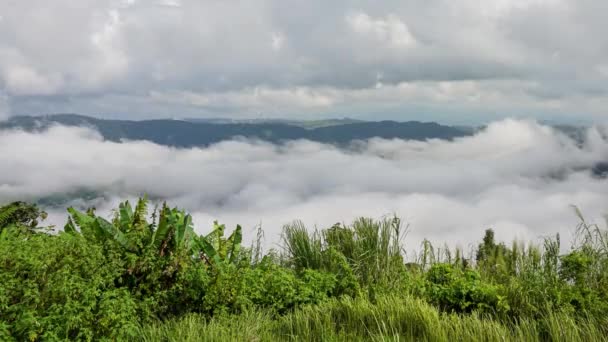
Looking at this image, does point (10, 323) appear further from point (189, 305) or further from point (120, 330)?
point (189, 305)

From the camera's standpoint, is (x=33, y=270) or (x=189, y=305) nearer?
(x=33, y=270)

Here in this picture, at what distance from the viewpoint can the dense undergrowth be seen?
17.6 ft

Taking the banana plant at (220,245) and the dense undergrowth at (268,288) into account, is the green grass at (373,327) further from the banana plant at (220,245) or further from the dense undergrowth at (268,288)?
the banana plant at (220,245)

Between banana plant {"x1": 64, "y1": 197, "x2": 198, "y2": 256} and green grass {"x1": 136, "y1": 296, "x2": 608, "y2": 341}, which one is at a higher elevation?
banana plant {"x1": 64, "y1": 197, "x2": 198, "y2": 256}

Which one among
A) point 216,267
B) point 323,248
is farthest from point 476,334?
point 323,248

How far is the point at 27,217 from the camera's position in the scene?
10.8 metres

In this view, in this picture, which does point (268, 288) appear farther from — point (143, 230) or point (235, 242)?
point (143, 230)

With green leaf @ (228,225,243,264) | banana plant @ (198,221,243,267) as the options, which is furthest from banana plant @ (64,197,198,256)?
green leaf @ (228,225,243,264)

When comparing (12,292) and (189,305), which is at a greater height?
(12,292)

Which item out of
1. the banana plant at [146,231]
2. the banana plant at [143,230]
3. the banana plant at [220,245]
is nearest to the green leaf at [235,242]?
the banana plant at [220,245]

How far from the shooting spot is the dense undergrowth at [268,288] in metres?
5.38

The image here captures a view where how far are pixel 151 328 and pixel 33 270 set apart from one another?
139 centimetres

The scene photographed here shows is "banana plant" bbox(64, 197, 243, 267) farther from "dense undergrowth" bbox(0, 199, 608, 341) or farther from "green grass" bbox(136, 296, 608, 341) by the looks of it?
"green grass" bbox(136, 296, 608, 341)

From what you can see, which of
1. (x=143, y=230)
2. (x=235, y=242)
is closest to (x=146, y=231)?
(x=143, y=230)
